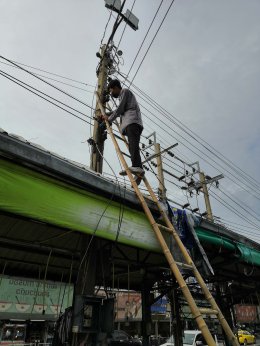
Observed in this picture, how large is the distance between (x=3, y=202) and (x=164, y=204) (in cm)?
290

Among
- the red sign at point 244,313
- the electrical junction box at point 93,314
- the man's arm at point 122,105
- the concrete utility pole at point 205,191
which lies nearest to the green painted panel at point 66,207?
the electrical junction box at point 93,314

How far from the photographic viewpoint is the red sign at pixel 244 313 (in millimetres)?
27484

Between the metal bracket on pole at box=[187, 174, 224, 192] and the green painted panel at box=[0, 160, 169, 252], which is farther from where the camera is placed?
the metal bracket on pole at box=[187, 174, 224, 192]

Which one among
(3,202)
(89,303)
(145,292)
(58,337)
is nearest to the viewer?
(3,202)

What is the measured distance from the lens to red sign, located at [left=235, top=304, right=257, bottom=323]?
27.5 metres

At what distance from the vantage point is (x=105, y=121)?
667 centimetres

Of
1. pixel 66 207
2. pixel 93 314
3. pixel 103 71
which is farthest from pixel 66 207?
pixel 103 71

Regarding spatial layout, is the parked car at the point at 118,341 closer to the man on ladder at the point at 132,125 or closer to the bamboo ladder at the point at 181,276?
the bamboo ladder at the point at 181,276

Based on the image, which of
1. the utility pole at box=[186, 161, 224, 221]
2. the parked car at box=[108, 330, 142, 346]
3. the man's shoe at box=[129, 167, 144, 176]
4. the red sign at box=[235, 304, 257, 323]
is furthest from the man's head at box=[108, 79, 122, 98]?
the red sign at box=[235, 304, 257, 323]

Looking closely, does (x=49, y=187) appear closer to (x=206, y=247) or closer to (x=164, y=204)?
(x=164, y=204)

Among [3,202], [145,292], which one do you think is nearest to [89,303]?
[3,202]

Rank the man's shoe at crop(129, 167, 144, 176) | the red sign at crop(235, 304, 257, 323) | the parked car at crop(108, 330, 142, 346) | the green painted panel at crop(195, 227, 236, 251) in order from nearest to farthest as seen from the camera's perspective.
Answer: the parked car at crop(108, 330, 142, 346) < the man's shoe at crop(129, 167, 144, 176) < the green painted panel at crop(195, 227, 236, 251) < the red sign at crop(235, 304, 257, 323)

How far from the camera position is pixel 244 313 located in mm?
28969

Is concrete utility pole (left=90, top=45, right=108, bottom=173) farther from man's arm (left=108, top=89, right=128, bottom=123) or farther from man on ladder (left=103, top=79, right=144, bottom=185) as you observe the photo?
man's arm (left=108, top=89, right=128, bottom=123)
